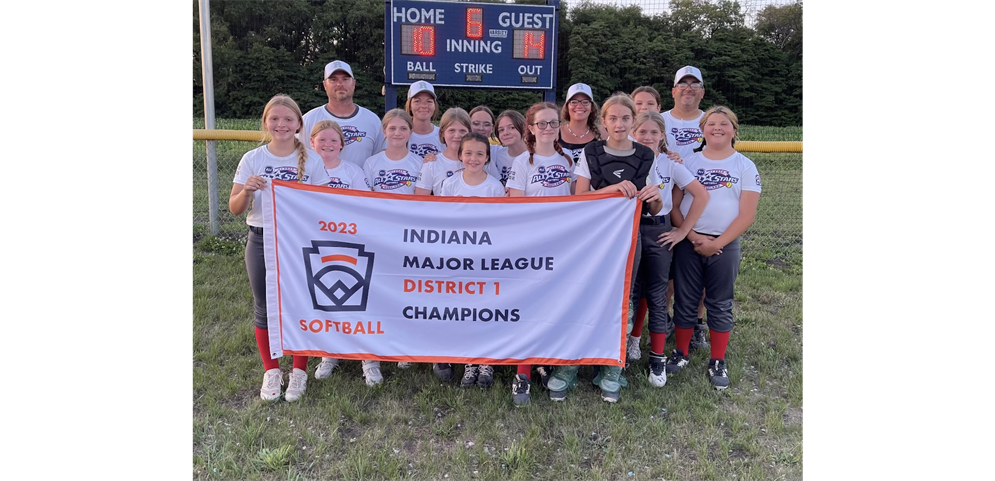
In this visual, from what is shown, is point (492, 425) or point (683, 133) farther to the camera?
point (683, 133)

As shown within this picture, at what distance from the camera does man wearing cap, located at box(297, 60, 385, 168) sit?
4.59 metres

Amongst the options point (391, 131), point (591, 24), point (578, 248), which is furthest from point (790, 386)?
point (591, 24)

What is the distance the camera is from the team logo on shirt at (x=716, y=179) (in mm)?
3799

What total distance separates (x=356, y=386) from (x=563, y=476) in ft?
4.93

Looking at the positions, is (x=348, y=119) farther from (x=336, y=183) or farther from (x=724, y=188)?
(x=724, y=188)

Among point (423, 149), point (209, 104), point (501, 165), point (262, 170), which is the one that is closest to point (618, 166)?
point (501, 165)

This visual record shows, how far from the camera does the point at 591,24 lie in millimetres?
21266

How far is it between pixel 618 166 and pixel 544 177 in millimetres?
465

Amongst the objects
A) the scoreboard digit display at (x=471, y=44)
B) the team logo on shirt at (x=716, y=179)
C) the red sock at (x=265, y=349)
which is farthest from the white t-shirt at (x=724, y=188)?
the scoreboard digit display at (x=471, y=44)

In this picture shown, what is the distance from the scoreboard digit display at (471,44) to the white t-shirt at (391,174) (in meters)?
2.89

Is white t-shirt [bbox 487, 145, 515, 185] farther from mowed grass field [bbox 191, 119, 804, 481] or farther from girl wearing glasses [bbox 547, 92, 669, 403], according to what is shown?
mowed grass field [bbox 191, 119, 804, 481]

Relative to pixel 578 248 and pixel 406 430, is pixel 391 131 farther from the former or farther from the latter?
pixel 406 430

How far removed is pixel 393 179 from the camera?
4086mm

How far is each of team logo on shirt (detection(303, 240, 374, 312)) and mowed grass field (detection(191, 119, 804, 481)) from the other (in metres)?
0.64
